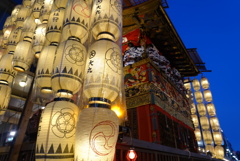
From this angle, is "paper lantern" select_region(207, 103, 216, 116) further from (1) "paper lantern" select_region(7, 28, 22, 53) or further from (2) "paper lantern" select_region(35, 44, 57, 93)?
(1) "paper lantern" select_region(7, 28, 22, 53)

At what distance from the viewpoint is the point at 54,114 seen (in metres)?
1.50

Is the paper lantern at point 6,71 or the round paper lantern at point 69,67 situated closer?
the round paper lantern at point 69,67

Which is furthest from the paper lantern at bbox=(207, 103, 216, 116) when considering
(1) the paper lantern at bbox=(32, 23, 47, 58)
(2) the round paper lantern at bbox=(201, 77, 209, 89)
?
(1) the paper lantern at bbox=(32, 23, 47, 58)

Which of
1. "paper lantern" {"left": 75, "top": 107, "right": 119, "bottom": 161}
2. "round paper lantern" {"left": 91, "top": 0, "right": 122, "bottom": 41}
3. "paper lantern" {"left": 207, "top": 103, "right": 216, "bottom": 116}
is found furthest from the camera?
"paper lantern" {"left": 207, "top": 103, "right": 216, "bottom": 116}

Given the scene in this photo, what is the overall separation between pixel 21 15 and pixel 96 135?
148 inches

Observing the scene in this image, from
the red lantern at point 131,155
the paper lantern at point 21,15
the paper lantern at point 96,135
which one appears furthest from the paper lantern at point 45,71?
the paper lantern at point 21,15

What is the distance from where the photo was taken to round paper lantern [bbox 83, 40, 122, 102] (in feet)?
4.80

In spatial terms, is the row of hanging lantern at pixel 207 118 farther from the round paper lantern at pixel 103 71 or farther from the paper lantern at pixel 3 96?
the paper lantern at pixel 3 96

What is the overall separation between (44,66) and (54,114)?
2.30 feet

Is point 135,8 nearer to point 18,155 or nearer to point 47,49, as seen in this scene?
point 47,49

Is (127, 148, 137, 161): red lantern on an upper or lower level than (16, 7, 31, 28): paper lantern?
lower

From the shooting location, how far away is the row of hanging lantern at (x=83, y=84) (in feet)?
Result: 4.42

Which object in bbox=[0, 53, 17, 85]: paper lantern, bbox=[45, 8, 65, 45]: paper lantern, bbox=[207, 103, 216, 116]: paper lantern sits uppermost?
bbox=[207, 103, 216, 116]: paper lantern

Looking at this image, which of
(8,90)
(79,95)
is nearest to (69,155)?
(79,95)
